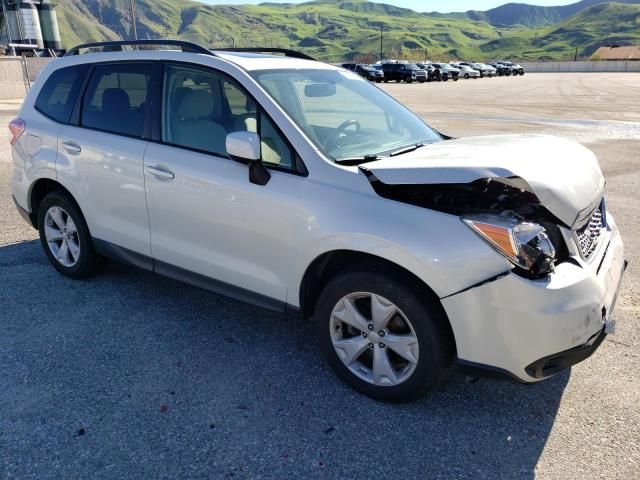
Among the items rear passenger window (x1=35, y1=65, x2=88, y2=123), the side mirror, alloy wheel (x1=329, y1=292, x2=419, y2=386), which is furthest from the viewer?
rear passenger window (x1=35, y1=65, x2=88, y2=123)

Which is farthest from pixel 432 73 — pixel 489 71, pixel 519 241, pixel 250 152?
pixel 519 241

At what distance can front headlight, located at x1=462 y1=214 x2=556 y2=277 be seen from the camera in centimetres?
257

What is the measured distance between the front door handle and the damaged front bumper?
1.98 meters

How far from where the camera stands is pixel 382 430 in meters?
2.85

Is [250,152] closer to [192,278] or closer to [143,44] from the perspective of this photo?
[192,278]

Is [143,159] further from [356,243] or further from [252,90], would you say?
[356,243]

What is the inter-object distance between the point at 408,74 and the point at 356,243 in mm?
47641

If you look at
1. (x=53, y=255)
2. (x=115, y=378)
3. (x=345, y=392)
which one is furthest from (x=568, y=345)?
(x=53, y=255)

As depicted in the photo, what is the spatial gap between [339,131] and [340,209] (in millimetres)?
833

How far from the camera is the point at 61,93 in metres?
4.52

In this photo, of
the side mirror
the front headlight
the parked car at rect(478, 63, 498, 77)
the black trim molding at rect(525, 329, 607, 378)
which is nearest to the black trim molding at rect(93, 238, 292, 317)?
the side mirror

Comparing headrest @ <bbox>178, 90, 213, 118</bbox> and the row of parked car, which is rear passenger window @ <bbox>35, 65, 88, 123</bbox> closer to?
headrest @ <bbox>178, 90, 213, 118</bbox>

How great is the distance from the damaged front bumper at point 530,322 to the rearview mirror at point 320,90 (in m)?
1.90

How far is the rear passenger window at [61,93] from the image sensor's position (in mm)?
A: 4402
